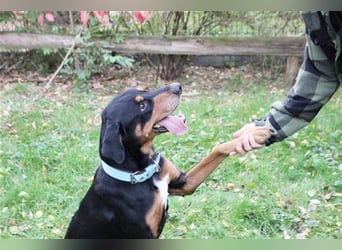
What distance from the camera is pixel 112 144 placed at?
0.98 m

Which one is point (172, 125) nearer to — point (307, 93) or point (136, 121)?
point (136, 121)

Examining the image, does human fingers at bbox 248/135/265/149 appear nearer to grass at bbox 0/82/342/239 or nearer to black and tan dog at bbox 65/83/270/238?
black and tan dog at bbox 65/83/270/238

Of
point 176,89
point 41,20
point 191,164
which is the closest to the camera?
point 176,89

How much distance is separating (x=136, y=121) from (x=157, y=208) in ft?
0.66

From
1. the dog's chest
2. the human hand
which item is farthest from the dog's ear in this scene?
the human hand

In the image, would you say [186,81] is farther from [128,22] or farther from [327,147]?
[327,147]

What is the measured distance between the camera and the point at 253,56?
131 cm

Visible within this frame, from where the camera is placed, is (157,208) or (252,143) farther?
(157,208)

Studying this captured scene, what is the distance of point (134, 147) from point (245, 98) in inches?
17.6

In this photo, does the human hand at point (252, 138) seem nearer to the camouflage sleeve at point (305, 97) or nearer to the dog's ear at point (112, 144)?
the camouflage sleeve at point (305, 97)

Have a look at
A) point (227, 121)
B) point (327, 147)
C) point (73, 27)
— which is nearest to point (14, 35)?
point (73, 27)

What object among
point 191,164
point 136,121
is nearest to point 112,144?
point 136,121

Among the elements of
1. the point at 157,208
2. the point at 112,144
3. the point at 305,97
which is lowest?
the point at 157,208

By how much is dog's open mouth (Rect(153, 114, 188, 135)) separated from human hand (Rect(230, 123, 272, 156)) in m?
0.11
